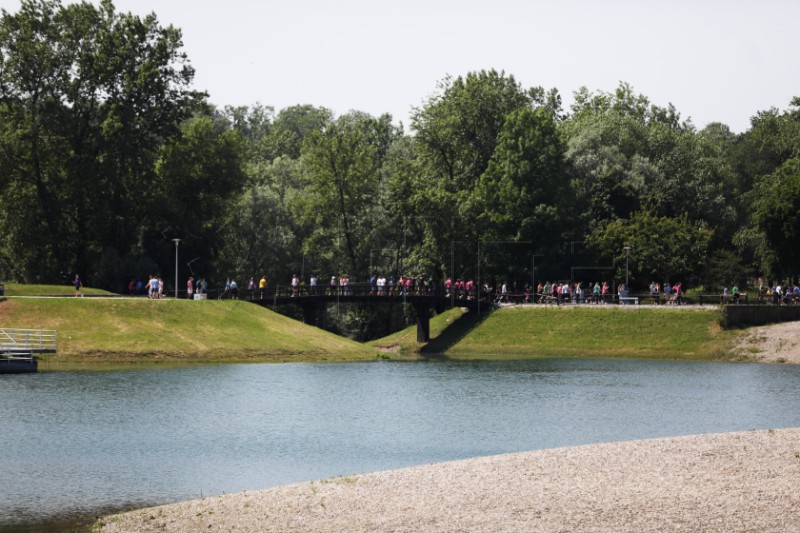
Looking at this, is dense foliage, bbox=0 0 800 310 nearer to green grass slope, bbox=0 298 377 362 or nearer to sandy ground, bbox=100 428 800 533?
green grass slope, bbox=0 298 377 362

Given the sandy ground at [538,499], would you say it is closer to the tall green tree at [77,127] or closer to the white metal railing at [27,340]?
the white metal railing at [27,340]

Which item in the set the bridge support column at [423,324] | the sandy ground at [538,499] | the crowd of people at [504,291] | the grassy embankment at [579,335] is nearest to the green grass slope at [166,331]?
the crowd of people at [504,291]

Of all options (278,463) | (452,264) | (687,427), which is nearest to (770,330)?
(452,264)

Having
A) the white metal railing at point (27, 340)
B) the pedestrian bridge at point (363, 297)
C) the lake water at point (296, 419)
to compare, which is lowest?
the lake water at point (296, 419)

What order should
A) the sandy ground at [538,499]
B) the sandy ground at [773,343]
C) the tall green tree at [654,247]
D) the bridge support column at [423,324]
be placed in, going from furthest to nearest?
the tall green tree at [654,247]
the bridge support column at [423,324]
the sandy ground at [773,343]
the sandy ground at [538,499]

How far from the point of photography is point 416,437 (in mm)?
44594

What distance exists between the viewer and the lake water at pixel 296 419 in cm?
3512

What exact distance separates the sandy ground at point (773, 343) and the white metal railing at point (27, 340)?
158 feet

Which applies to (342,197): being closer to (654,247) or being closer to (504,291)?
(504,291)

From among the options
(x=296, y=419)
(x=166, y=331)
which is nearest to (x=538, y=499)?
(x=296, y=419)

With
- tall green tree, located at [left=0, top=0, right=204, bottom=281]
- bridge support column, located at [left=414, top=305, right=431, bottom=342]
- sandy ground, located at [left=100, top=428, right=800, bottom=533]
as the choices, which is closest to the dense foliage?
tall green tree, located at [left=0, top=0, right=204, bottom=281]

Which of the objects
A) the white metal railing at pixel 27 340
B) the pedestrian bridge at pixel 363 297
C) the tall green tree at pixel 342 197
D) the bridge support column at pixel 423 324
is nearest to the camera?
the white metal railing at pixel 27 340

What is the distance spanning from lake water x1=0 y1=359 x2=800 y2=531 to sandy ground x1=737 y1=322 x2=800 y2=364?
21.9 ft

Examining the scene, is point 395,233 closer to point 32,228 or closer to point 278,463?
point 32,228
